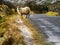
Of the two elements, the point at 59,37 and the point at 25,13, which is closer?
the point at 59,37

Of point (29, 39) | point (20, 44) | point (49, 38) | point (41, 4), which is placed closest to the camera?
point (20, 44)

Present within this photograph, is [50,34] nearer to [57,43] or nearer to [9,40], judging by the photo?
[57,43]

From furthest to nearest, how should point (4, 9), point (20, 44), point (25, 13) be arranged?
point (25, 13)
point (4, 9)
point (20, 44)

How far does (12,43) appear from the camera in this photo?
32.9ft

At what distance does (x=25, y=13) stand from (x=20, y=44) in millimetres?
14241

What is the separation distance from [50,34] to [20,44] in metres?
4.13

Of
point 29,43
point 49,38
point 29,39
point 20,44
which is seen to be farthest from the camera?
point 49,38

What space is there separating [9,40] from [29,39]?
2.01 metres

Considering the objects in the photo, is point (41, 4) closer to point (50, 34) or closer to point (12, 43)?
point (50, 34)

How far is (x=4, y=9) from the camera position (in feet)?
70.6

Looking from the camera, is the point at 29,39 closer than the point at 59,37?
Yes

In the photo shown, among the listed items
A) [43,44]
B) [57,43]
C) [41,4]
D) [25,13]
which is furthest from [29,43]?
[41,4]

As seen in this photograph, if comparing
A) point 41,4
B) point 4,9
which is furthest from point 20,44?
point 41,4

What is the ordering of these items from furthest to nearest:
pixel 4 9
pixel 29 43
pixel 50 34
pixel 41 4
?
pixel 41 4 < pixel 4 9 < pixel 50 34 < pixel 29 43
